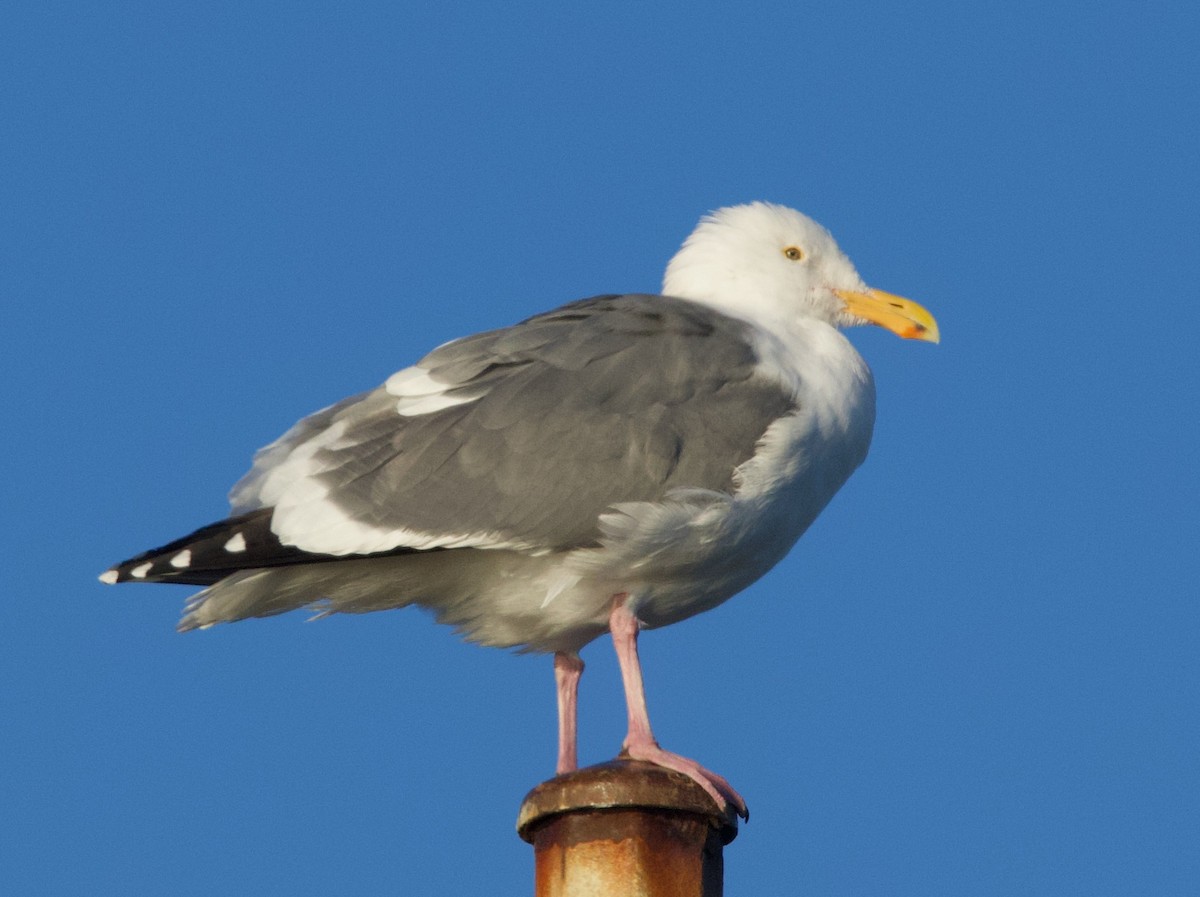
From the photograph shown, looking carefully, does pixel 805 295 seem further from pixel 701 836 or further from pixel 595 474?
pixel 701 836

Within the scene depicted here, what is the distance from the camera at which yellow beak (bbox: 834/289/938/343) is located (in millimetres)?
9555

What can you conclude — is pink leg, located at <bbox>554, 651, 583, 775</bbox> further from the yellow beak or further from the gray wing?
the yellow beak

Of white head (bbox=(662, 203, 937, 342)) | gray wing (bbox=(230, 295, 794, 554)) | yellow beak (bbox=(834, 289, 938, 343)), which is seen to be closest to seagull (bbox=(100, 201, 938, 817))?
gray wing (bbox=(230, 295, 794, 554))

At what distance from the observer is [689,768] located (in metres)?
7.36

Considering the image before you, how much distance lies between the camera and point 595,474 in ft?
25.4

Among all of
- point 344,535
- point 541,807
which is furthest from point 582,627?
point 541,807

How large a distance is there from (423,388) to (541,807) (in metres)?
2.39

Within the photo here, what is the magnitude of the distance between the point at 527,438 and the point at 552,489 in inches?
10.3

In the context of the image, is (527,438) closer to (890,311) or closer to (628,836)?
(628,836)

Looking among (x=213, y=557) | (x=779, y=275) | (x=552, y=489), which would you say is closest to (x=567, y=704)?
(x=552, y=489)

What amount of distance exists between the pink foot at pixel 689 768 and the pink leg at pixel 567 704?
34.5 inches

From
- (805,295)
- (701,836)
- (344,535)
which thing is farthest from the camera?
(805,295)

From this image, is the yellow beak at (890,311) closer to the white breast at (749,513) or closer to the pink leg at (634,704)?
the white breast at (749,513)

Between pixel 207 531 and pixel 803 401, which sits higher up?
pixel 803 401
